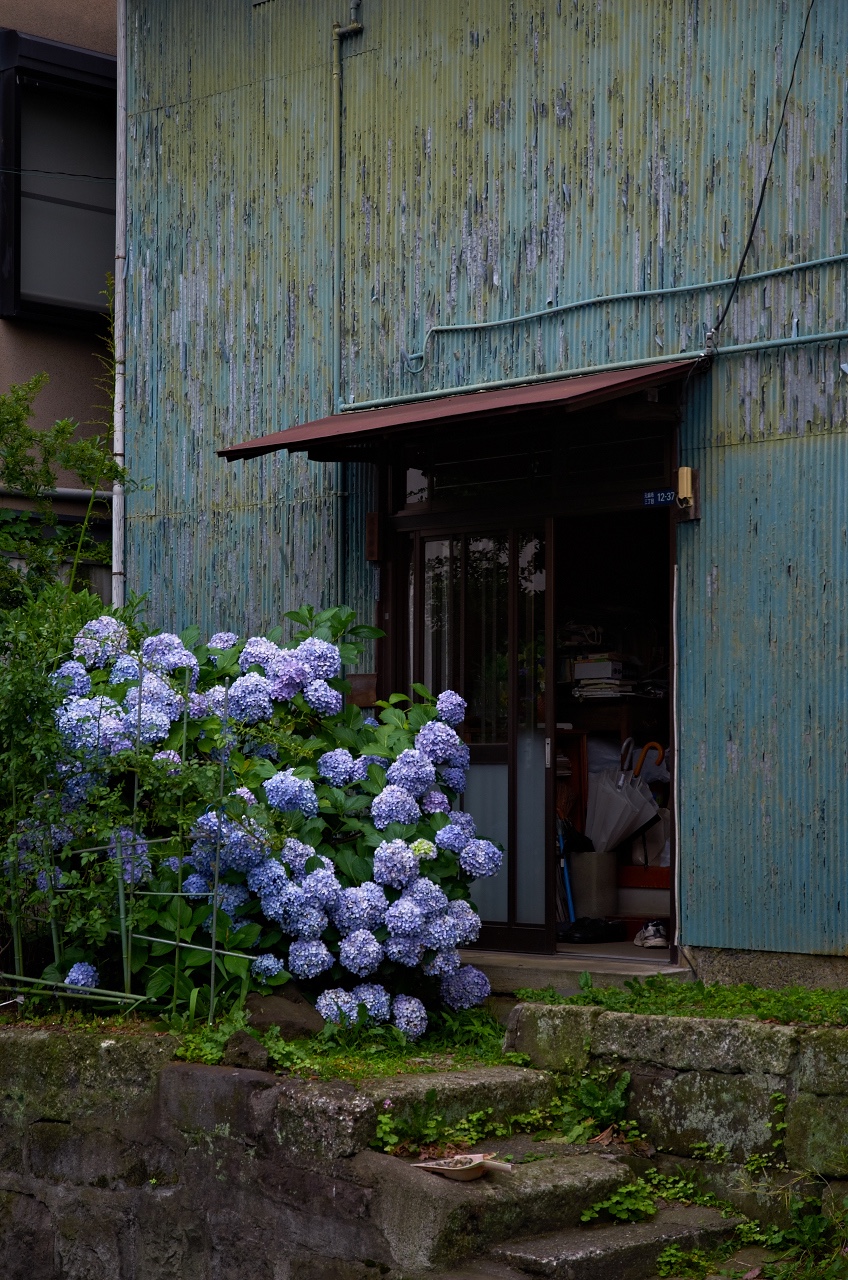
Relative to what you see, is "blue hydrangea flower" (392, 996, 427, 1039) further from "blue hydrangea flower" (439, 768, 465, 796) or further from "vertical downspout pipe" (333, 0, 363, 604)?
"vertical downspout pipe" (333, 0, 363, 604)

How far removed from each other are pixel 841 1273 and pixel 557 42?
21.3ft

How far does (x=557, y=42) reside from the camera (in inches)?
346

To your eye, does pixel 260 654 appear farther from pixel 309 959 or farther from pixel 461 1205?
pixel 461 1205

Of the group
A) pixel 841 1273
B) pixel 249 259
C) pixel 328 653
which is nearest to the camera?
pixel 841 1273

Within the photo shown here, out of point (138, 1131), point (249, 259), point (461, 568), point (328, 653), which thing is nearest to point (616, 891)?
point (461, 568)

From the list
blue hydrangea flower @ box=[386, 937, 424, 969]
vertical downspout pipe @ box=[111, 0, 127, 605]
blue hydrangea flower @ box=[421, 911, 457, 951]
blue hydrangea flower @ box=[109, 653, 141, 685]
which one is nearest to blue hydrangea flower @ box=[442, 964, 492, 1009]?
blue hydrangea flower @ box=[421, 911, 457, 951]

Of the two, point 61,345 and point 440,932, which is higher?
point 61,345

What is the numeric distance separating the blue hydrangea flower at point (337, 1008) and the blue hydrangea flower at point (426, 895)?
520mm

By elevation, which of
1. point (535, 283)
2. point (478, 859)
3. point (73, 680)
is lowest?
point (478, 859)

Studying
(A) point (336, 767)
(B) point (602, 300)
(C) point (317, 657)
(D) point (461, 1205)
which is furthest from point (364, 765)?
(B) point (602, 300)

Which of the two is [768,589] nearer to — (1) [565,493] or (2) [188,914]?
(1) [565,493]

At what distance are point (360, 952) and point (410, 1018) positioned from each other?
1.38 ft

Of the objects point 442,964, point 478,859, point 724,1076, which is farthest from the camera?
point 478,859

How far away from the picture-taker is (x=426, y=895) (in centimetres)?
704
